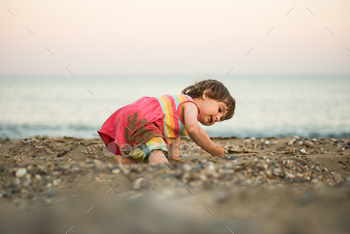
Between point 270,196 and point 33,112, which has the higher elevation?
point 270,196

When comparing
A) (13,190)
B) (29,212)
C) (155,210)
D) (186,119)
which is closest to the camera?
(155,210)

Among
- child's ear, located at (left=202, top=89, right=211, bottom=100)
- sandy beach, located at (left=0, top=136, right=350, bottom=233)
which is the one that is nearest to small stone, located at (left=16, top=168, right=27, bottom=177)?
sandy beach, located at (left=0, top=136, right=350, bottom=233)

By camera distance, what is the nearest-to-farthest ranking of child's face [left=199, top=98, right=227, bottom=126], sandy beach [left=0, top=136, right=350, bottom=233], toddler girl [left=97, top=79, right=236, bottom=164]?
sandy beach [left=0, top=136, right=350, bottom=233], toddler girl [left=97, top=79, right=236, bottom=164], child's face [left=199, top=98, right=227, bottom=126]

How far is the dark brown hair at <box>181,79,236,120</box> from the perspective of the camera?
12.3 feet

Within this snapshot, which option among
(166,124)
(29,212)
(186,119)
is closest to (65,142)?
(166,124)

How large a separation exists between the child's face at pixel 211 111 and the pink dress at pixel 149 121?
1.07 ft

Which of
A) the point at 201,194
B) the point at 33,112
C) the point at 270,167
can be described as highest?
the point at 201,194

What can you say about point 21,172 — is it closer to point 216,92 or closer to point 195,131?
point 195,131

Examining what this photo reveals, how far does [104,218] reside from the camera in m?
1.55

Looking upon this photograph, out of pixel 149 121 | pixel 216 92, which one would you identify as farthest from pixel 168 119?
pixel 216 92

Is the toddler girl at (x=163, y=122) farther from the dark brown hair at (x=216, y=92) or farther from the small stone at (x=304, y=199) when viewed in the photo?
the small stone at (x=304, y=199)

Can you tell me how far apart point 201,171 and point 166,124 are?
1.31 metres

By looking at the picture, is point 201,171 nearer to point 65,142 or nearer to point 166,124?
point 166,124

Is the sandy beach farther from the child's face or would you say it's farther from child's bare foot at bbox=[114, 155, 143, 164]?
the child's face
